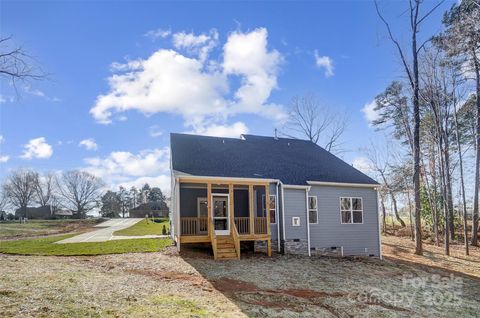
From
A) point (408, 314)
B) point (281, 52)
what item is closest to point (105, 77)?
point (281, 52)

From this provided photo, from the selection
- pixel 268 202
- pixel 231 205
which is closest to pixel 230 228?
pixel 231 205

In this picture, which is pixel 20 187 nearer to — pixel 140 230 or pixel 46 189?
pixel 46 189

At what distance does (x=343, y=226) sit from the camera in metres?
16.3

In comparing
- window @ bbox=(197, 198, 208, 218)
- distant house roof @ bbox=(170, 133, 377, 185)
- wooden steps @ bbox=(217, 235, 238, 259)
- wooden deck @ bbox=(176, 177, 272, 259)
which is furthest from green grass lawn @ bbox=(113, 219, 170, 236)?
wooden steps @ bbox=(217, 235, 238, 259)

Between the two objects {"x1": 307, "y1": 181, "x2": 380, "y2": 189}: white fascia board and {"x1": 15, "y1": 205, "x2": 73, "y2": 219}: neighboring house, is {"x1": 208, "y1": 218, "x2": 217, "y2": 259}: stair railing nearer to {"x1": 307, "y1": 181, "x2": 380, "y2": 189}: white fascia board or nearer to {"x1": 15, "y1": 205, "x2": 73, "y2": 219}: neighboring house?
{"x1": 307, "y1": 181, "x2": 380, "y2": 189}: white fascia board

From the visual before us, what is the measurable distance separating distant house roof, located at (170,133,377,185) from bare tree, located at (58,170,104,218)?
160ft

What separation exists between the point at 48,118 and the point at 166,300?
12.1 metres

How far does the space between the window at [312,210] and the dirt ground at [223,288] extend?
82.1 inches

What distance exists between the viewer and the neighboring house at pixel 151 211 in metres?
61.4

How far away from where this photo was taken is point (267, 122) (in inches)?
979

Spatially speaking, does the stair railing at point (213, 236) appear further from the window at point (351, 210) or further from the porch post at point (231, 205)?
the window at point (351, 210)

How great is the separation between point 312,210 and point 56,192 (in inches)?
2266

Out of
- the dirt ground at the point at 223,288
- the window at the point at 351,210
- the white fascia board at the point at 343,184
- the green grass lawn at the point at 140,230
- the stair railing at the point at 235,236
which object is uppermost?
the white fascia board at the point at 343,184

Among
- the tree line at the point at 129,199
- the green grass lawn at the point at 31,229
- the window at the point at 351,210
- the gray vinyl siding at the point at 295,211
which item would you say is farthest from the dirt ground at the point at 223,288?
the tree line at the point at 129,199
